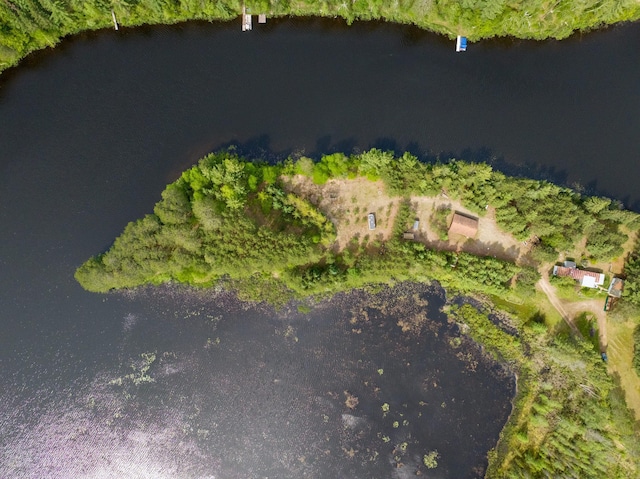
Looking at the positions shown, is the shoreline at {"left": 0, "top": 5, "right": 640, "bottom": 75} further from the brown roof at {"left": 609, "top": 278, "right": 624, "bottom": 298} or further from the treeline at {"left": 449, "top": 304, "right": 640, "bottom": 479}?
the treeline at {"left": 449, "top": 304, "right": 640, "bottom": 479}

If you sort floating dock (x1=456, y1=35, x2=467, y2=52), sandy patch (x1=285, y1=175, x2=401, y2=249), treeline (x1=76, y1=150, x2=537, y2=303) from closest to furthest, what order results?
treeline (x1=76, y1=150, x2=537, y2=303), sandy patch (x1=285, y1=175, x2=401, y2=249), floating dock (x1=456, y1=35, x2=467, y2=52)

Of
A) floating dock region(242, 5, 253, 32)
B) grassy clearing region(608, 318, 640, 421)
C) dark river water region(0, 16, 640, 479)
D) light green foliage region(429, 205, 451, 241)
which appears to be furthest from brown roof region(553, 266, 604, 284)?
floating dock region(242, 5, 253, 32)

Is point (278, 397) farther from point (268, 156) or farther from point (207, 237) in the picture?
point (268, 156)

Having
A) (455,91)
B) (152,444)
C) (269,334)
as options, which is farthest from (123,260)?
(455,91)

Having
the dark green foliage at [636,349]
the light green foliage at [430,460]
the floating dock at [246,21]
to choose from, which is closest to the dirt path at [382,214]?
the dark green foliage at [636,349]

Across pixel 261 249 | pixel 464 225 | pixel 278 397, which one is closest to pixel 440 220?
pixel 464 225

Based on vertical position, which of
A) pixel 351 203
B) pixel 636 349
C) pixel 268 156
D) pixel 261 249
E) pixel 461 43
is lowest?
pixel 636 349
